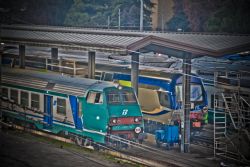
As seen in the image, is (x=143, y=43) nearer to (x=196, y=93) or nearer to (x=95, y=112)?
(x=95, y=112)

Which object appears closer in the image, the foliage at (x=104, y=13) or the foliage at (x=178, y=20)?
the foliage at (x=104, y=13)

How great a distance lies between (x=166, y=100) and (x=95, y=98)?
332 centimetres

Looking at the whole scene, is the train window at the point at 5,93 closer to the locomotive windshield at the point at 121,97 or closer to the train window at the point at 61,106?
the train window at the point at 61,106

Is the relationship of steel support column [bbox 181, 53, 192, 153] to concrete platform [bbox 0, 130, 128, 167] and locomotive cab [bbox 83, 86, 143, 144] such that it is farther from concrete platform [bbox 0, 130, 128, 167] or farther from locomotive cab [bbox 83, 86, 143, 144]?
concrete platform [bbox 0, 130, 128, 167]

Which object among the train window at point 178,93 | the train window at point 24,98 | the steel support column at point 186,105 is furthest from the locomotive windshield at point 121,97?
the train window at point 24,98

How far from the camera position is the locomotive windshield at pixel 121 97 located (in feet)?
44.8

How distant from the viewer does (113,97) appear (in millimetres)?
13719

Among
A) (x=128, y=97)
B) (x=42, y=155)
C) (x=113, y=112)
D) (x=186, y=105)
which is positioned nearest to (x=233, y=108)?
(x=186, y=105)

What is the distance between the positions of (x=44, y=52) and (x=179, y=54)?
9.54m

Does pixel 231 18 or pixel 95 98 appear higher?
pixel 231 18

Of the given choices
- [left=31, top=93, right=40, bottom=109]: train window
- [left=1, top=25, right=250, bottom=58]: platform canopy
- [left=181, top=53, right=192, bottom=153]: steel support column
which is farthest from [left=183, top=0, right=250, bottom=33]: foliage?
[left=31, top=93, right=40, bottom=109]: train window

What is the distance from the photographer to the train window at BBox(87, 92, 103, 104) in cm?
1358

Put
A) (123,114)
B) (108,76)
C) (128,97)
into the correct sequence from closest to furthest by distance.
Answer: (123,114) < (128,97) < (108,76)

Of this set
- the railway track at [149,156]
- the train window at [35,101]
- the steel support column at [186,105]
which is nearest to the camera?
the railway track at [149,156]
